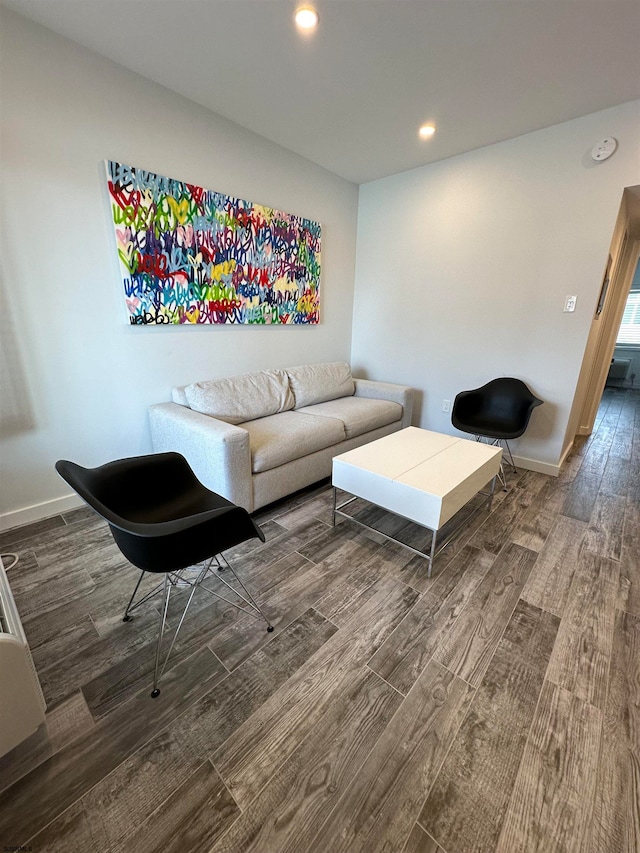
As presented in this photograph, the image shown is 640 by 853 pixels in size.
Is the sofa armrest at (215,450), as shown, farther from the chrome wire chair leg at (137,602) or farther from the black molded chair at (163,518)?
the chrome wire chair leg at (137,602)

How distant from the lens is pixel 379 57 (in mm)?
1914

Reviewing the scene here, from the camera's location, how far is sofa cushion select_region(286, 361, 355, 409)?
321 cm

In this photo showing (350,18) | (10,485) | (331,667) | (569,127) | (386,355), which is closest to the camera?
(331,667)

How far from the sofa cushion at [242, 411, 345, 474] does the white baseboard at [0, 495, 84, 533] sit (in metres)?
1.08

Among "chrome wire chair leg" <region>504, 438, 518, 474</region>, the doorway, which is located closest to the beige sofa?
"chrome wire chair leg" <region>504, 438, 518, 474</region>

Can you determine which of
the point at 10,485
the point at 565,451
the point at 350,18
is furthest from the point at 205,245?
the point at 565,451

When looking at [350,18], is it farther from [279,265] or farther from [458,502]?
[458,502]

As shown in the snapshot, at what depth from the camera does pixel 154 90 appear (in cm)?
220

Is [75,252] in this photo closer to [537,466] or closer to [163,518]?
[163,518]

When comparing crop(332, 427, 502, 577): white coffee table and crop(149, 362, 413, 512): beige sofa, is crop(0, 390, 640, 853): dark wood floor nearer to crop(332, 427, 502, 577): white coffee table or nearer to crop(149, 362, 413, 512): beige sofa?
crop(332, 427, 502, 577): white coffee table

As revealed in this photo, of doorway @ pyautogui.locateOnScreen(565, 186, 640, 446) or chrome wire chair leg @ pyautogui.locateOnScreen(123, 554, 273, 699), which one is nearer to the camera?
chrome wire chair leg @ pyautogui.locateOnScreen(123, 554, 273, 699)

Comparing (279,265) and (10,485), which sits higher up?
(279,265)

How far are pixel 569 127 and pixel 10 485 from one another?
439cm

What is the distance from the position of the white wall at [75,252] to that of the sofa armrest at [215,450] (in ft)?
1.50
